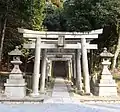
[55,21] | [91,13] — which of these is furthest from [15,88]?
[55,21]

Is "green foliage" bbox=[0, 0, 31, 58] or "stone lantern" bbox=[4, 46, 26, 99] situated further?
"green foliage" bbox=[0, 0, 31, 58]

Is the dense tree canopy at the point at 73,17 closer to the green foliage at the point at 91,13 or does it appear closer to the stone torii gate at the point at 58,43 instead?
the green foliage at the point at 91,13

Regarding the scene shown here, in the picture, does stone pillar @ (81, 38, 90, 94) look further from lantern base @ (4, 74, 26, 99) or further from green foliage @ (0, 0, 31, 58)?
green foliage @ (0, 0, 31, 58)

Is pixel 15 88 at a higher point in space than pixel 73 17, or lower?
lower

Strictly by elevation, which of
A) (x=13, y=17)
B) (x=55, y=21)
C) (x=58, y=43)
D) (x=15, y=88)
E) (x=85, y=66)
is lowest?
(x=15, y=88)

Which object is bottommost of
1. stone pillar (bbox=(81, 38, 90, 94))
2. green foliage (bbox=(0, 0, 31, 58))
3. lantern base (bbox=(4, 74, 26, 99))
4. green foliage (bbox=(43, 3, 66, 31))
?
lantern base (bbox=(4, 74, 26, 99))

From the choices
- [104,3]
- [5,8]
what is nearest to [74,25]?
[104,3]

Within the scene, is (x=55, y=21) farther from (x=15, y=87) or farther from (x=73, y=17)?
(x=15, y=87)

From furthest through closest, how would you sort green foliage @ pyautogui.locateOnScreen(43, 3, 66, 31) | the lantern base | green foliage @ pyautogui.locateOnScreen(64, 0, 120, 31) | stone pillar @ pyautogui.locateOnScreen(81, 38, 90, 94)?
green foliage @ pyautogui.locateOnScreen(43, 3, 66, 31) < green foliage @ pyautogui.locateOnScreen(64, 0, 120, 31) < stone pillar @ pyautogui.locateOnScreen(81, 38, 90, 94) < the lantern base

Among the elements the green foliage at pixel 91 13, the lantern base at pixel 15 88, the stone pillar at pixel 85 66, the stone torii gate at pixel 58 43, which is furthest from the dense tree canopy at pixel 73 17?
the lantern base at pixel 15 88

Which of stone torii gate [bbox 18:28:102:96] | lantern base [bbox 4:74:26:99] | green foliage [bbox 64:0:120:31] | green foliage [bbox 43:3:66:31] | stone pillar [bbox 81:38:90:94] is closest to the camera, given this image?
lantern base [bbox 4:74:26:99]

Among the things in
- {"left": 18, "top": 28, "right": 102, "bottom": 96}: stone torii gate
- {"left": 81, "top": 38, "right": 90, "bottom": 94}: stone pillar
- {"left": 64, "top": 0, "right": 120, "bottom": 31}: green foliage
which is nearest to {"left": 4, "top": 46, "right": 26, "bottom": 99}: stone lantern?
{"left": 18, "top": 28, "right": 102, "bottom": 96}: stone torii gate

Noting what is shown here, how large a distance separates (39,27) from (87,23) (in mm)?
4058

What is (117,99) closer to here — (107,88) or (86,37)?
(107,88)
